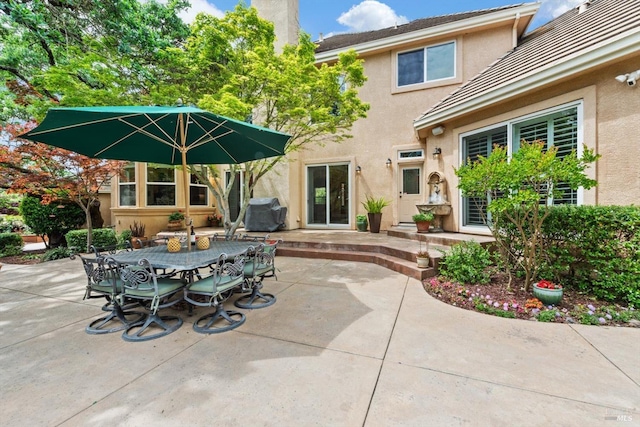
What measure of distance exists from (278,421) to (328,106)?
252 inches

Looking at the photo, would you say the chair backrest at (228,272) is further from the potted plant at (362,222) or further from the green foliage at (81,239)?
the green foliage at (81,239)

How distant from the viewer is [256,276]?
13.3 ft

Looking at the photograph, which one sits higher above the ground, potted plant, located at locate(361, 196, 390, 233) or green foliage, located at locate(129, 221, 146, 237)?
potted plant, located at locate(361, 196, 390, 233)

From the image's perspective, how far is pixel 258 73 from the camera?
581 centimetres

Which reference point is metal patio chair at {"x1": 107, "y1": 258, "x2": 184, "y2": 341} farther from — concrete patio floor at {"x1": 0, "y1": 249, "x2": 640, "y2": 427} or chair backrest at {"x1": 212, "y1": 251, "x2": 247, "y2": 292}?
chair backrest at {"x1": 212, "y1": 251, "x2": 247, "y2": 292}

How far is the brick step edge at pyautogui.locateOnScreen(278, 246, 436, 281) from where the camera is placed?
5.18 metres

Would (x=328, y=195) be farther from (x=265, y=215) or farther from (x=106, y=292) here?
(x=106, y=292)

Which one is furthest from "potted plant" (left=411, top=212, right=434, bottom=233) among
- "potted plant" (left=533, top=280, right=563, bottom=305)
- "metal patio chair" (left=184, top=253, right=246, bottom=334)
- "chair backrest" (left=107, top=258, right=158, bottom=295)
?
"chair backrest" (left=107, top=258, right=158, bottom=295)

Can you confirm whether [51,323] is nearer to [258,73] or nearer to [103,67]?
[258,73]

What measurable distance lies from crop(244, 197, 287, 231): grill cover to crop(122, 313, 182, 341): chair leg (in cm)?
645

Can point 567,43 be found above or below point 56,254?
above

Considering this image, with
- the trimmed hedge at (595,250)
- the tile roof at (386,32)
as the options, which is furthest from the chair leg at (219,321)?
the tile roof at (386,32)

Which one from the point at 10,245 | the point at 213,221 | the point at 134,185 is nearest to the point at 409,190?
the point at 213,221

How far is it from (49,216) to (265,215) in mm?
7006
